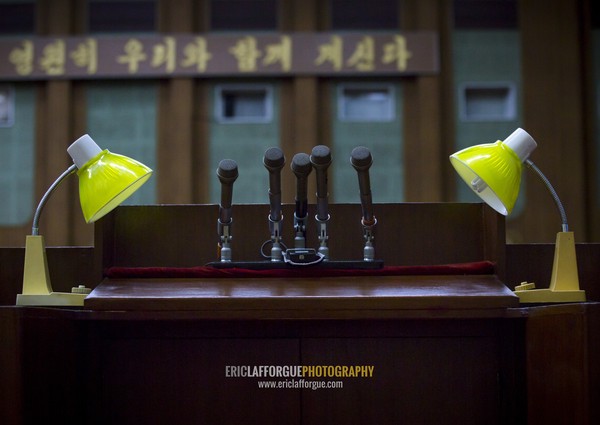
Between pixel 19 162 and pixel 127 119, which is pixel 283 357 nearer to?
pixel 127 119

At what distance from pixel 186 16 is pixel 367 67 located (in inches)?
46.5

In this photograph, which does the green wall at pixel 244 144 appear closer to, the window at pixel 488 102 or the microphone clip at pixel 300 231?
the window at pixel 488 102

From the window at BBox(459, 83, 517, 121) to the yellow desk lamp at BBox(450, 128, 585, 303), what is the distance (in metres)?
3.21

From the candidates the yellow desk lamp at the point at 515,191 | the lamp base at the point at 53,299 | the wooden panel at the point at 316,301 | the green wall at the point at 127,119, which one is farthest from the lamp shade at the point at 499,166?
the green wall at the point at 127,119

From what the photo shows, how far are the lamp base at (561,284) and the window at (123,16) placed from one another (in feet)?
12.4

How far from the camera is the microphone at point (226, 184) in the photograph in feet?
5.69

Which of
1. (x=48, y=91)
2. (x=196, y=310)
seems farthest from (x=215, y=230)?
(x=48, y=91)

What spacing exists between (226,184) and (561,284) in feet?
2.50

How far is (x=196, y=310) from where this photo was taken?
1562 millimetres

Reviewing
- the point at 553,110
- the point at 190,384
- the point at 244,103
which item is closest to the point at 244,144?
the point at 244,103

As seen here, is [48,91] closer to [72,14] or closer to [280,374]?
[72,14]

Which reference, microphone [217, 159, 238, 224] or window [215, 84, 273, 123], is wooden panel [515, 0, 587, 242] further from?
microphone [217, 159, 238, 224]

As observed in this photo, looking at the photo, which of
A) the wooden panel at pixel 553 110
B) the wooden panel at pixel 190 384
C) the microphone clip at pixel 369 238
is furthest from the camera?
the wooden panel at pixel 553 110

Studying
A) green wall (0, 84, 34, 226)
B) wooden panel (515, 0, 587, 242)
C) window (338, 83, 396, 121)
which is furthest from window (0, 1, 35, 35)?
wooden panel (515, 0, 587, 242)
